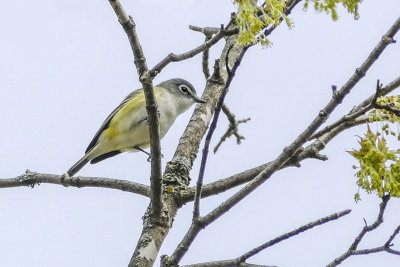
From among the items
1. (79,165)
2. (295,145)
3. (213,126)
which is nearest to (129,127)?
(79,165)

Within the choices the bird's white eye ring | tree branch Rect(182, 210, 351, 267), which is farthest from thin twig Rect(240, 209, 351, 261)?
the bird's white eye ring

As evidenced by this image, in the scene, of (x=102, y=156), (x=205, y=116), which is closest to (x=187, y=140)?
(x=205, y=116)

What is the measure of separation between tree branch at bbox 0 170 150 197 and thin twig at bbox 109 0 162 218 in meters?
0.44

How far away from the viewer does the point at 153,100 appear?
3.68 metres

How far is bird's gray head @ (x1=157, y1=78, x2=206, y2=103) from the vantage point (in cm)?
824

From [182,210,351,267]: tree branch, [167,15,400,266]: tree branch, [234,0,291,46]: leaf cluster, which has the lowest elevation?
[182,210,351,267]: tree branch

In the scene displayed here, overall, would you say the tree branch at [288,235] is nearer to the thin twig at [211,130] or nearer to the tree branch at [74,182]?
the thin twig at [211,130]

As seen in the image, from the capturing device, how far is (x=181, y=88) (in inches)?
336

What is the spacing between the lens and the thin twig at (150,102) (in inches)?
129

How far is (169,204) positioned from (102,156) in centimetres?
352

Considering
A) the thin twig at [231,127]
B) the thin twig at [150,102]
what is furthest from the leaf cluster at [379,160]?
the thin twig at [231,127]

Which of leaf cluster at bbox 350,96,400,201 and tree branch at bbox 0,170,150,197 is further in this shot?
tree branch at bbox 0,170,150,197

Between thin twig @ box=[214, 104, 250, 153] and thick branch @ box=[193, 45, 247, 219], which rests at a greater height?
thin twig @ box=[214, 104, 250, 153]

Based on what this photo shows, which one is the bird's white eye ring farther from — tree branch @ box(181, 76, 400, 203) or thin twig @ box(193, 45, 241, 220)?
thin twig @ box(193, 45, 241, 220)
